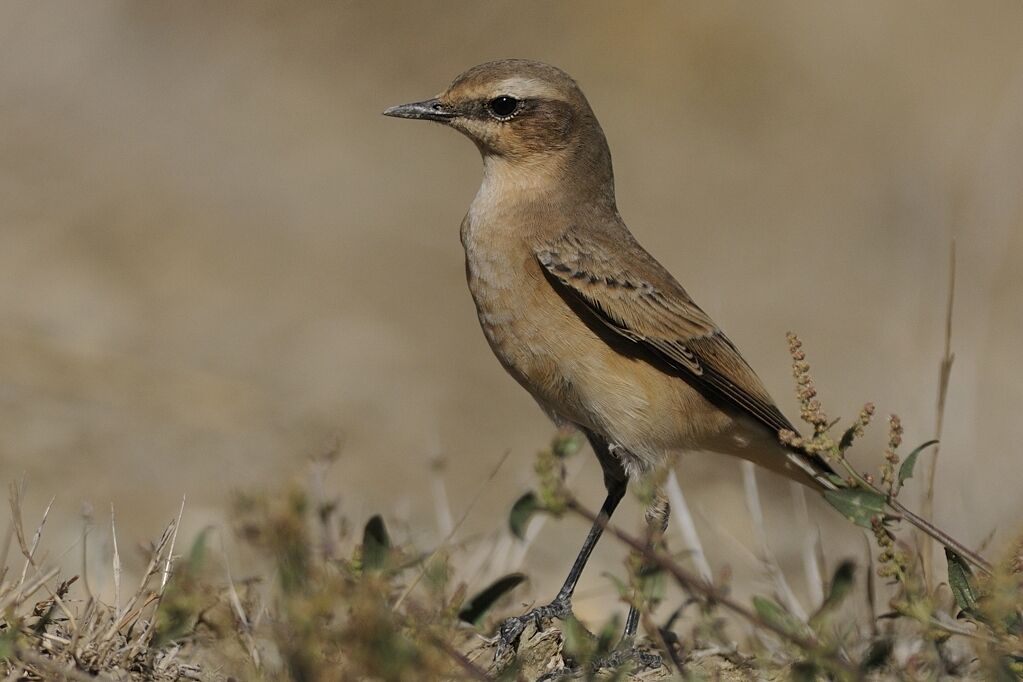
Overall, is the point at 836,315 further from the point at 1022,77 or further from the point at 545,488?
the point at 545,488

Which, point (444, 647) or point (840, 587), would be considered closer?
point (444, 647)

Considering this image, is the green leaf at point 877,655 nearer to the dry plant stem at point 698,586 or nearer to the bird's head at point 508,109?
the dry plant stem at point 698,586

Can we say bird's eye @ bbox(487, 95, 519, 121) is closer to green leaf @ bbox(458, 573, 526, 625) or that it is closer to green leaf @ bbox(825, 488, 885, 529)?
green leaf @ bbox(458, 573, 526, 625)

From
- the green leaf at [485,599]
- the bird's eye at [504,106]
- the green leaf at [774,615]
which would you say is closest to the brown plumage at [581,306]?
the bird's eye at [504,106]

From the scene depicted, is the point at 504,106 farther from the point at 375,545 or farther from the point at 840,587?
the point at 840,587

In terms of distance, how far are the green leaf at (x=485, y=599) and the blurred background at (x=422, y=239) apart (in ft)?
3.39

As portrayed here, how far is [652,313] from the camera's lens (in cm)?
652

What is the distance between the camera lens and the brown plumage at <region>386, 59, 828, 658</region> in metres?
6.27

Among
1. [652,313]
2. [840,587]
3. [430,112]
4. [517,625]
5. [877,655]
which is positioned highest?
[430,112]

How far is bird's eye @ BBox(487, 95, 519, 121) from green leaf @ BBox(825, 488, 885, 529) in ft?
9.67

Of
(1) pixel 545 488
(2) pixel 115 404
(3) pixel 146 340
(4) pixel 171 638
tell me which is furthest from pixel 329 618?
(3) pixel 146 340

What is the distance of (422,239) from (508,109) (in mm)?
9045

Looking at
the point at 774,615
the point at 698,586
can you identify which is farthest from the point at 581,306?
the point at 698,586

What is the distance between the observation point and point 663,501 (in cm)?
677
